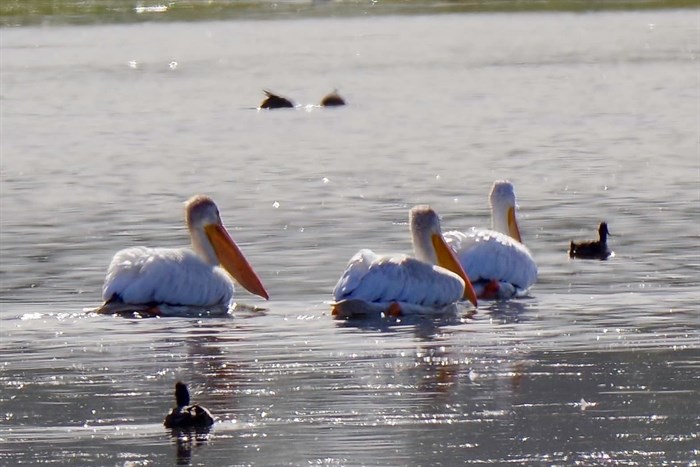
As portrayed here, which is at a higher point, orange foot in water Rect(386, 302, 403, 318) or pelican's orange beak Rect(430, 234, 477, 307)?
pelican's orange beak Rect(430, 234, 477, 307)

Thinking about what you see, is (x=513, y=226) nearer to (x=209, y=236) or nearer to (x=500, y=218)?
(x=500, y=218)

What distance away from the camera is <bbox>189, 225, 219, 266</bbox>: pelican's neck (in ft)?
36.4

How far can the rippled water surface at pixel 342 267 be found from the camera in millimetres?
6641

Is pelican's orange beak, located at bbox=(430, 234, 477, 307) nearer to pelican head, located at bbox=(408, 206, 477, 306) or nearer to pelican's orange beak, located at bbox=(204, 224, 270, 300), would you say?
pelican head, located at bbox=(408, 206, 477, 306)

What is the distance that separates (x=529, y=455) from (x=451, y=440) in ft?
1.25

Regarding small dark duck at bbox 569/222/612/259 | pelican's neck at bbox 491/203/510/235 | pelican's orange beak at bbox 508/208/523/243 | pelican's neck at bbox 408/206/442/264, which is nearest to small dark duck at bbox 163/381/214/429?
pelican's neck at bbox 408/206/442/264

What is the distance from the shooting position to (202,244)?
11.1 meters

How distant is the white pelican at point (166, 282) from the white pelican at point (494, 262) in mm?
1257

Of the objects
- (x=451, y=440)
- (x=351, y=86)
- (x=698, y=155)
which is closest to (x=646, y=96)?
(x=351, y=86)

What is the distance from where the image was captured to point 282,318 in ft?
31.8

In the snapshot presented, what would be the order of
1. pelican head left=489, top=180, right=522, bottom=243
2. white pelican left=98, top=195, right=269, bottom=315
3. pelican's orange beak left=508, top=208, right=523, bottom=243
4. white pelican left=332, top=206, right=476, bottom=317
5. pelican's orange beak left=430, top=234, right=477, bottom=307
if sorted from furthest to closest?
1. pelican head left=489, top=180, right=522, bottom=243
2. pelican's orange beak left=508, top=208, right=523, bottom=243
3. pelican's orange beak left=430, top=234, right=477, bottom=307
4. white pelican left=98, top=195, right=269, bottom=315
5. white pelican left=332, top=206, right=476, bottom=317

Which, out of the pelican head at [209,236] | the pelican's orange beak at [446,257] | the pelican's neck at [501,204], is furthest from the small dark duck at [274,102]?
the pelican's orange beak at [446,257]

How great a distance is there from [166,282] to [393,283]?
50.1 inches

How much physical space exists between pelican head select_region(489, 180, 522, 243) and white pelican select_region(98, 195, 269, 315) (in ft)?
7.17
